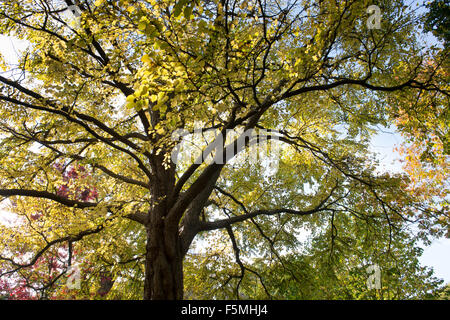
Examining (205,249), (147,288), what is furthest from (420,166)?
(147,288)

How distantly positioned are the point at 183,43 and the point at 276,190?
21.8ft

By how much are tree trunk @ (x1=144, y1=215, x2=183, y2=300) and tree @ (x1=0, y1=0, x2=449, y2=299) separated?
24 millimetres

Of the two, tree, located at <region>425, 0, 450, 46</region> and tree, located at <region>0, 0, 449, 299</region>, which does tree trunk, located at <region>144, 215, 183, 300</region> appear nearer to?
tree, located at <region>0, 0, 449, 299</region>

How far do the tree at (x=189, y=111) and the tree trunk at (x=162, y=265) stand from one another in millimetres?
24

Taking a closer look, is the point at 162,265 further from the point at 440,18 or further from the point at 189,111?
the point at 440,18

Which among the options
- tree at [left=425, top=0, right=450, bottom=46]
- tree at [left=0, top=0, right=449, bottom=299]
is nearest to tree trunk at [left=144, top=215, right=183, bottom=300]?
tree at [left=0, top=0, right=449, bottom=299]

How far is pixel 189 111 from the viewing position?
3.92 meters

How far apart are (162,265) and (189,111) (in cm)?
278

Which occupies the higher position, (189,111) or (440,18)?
(440,18)

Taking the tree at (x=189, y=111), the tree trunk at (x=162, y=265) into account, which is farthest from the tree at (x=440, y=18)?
the tree trunk at (x=162, y=265)

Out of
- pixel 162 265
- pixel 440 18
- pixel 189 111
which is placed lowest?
pixel 162 265

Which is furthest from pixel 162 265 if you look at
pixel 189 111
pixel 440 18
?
pixel 440 18
